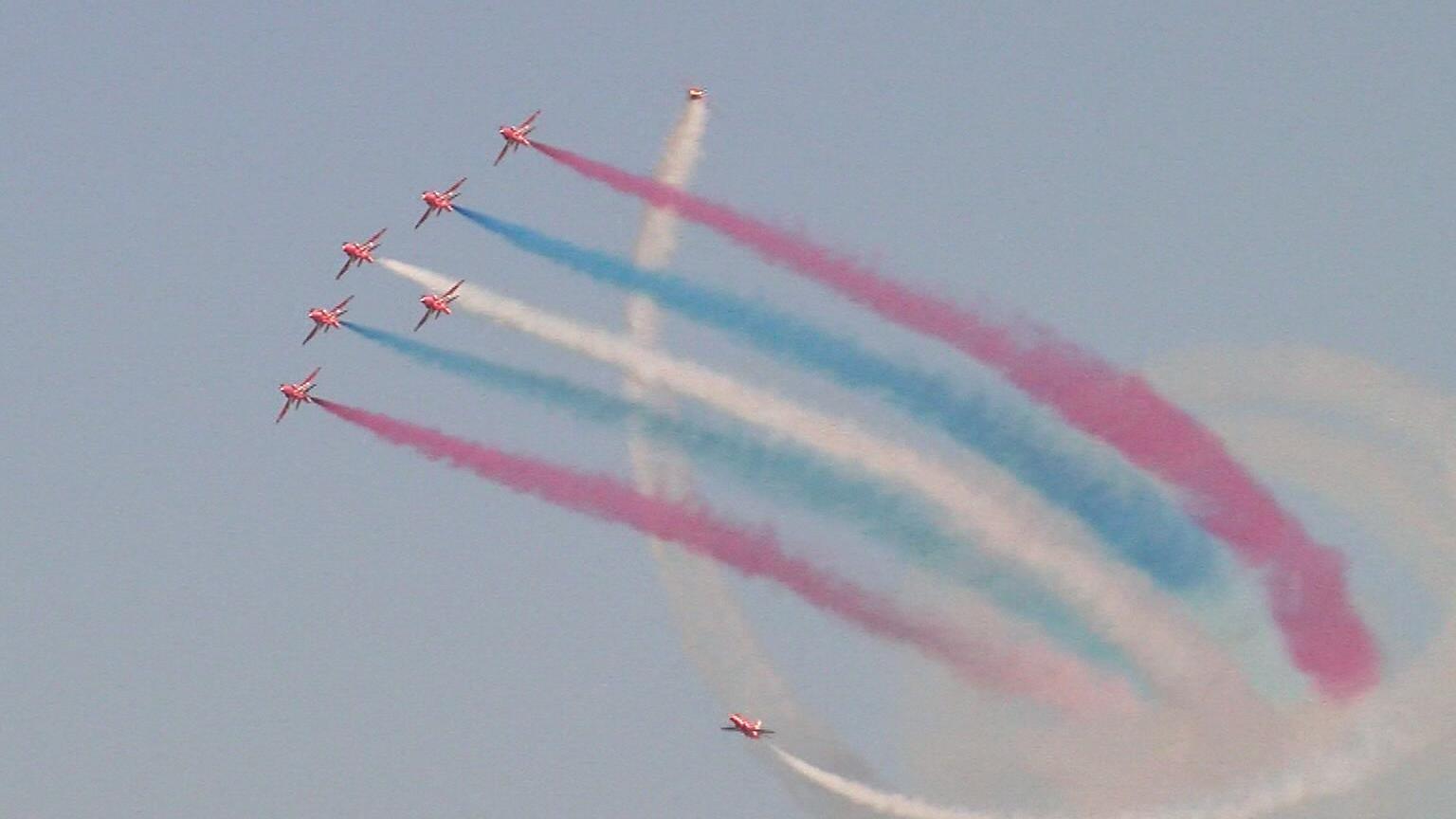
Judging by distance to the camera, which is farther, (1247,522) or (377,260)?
(377,260)

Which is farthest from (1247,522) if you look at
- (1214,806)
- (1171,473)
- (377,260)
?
(377,260)

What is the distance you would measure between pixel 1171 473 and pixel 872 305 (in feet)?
29.8

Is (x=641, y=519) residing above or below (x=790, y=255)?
below

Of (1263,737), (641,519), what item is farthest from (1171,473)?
(641,519)

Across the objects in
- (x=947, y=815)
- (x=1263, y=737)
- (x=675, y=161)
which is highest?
(x=675, y=161)

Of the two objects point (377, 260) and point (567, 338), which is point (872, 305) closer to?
point (567, 338)

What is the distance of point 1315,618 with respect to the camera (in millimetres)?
78125

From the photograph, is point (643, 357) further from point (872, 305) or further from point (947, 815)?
point (947, 815)

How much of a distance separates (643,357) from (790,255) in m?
4.72

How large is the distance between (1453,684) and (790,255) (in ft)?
71.3

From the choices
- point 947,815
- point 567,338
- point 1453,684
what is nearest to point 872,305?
point 567,338

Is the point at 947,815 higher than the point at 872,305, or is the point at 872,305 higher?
the point at 872,305

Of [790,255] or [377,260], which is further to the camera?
[377,260]

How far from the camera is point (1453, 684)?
80125 mm
